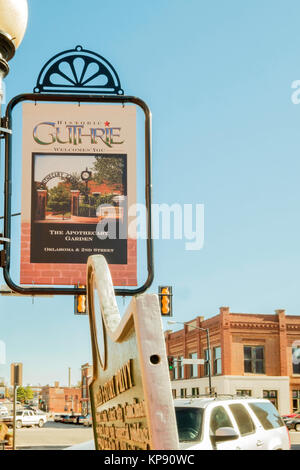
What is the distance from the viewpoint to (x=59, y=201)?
214 inches

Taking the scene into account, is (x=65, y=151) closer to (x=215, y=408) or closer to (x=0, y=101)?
(x=0, y=101)

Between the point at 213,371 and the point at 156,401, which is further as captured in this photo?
the point at 213,371

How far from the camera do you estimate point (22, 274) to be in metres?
5.45

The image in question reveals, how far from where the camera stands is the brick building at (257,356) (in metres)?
53.8

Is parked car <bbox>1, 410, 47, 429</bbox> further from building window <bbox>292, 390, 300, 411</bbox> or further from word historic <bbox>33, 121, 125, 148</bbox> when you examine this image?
word historic <bbox>33, 121, 125, 148</bbox>

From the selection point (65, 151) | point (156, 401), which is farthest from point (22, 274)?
point (156, 401)

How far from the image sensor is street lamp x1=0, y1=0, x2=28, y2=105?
215 inches

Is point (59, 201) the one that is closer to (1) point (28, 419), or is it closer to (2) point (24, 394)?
(1) point (28, 419)

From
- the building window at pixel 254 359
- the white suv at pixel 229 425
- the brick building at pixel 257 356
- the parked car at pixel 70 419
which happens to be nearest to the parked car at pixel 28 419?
the parked car at pixel 70 419

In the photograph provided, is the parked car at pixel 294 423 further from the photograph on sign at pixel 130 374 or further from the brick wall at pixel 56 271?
the photograph on sign at pixel 130 374

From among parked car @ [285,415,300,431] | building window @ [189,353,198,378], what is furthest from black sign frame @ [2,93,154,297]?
building window @ [189,353,198,378]

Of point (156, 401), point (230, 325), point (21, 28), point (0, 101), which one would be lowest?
point (230, 325)
